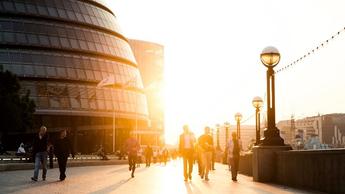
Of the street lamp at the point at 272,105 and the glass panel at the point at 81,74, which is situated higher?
the glass panel at the point at 81,74

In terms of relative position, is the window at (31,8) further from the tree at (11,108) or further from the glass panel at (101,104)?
the tree at (11,108)

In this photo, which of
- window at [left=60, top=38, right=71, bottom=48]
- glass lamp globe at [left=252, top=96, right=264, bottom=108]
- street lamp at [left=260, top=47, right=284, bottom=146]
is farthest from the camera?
window at [left=60, top=38, right=71, bottom=48]

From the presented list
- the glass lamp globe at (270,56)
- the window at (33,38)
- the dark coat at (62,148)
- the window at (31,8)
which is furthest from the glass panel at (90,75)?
the glass lamp globe at (270,56)

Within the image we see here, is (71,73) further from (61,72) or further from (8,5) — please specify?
(8,5)

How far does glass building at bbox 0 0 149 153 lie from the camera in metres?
55.9

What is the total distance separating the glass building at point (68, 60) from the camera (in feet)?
184

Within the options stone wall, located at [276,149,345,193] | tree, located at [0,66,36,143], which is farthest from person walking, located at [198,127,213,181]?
tree, located at [0,66,36,143]

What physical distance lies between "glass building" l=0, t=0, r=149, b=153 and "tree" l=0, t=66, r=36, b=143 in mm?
10880

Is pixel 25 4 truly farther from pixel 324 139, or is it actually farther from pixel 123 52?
pixel 324 139

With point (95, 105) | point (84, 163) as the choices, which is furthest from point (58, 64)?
point (84, 163)

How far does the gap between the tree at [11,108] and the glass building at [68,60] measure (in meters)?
10.9

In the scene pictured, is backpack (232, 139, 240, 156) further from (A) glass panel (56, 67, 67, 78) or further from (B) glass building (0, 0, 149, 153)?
(A) glass panel (56, 67, 67, 78)

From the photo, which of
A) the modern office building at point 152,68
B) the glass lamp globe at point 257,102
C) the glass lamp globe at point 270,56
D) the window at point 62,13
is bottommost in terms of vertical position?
the glass lamp globe at point 257,102

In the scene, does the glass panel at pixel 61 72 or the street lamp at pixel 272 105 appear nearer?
the street lamp at pixel 272 105
